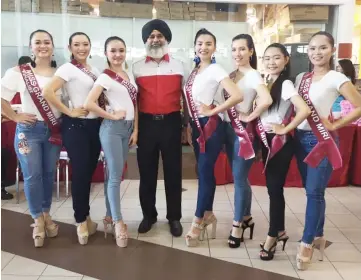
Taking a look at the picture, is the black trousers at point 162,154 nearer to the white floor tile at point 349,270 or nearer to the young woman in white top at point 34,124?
the young woman in white top at point 34,124

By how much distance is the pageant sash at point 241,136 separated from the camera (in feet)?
8.13

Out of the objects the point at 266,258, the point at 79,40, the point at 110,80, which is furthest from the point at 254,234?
the point at 79,40

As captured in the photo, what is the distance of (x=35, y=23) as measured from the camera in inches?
221

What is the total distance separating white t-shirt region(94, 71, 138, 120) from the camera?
8.34 ft

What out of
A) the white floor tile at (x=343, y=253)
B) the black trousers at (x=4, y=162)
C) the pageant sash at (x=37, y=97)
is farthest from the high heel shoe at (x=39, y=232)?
the white floor tile at (x=343, y=253)

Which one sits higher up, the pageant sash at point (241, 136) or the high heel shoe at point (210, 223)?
the pageant sash at point (241, 136)

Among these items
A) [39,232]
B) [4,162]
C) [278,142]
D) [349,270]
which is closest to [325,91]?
[278,142]

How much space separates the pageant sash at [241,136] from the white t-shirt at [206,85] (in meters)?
0.10

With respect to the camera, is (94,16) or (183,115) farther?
(94,16)

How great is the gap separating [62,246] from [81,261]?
0.90 feet

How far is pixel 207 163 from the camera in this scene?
2652 mm

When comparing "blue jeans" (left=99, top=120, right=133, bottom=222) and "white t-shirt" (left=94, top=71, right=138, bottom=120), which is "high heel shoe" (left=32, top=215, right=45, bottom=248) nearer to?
A: "blue jeans" (left=99, top=120, right=133, bottom=222)

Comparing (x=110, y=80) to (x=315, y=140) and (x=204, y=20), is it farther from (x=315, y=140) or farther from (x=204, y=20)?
(x=204, y=20)

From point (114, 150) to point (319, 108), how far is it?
1.24 metres
